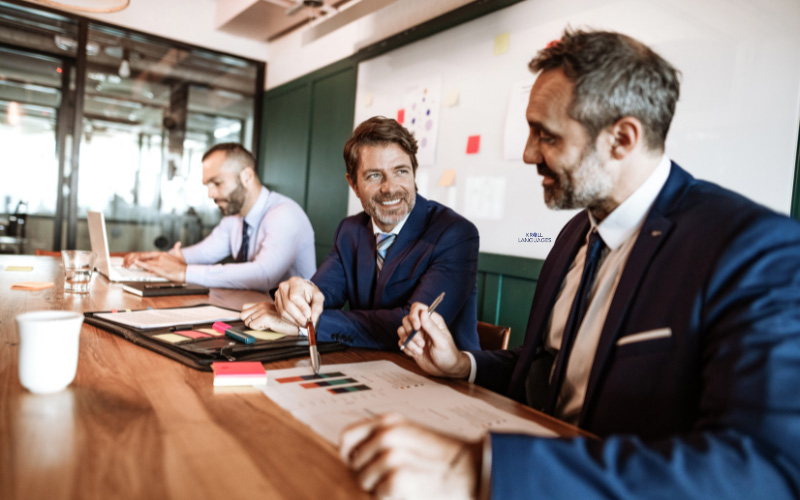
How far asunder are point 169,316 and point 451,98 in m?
2.33

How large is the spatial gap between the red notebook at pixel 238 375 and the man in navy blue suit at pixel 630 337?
1.05 feet

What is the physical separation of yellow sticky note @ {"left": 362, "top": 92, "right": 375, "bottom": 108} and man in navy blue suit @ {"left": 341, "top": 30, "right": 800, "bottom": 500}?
299cm

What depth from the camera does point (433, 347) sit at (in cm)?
109

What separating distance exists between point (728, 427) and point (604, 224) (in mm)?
518

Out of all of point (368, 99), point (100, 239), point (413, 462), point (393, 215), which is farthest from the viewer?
point (368, 99)

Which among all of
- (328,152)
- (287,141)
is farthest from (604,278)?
(287,141)

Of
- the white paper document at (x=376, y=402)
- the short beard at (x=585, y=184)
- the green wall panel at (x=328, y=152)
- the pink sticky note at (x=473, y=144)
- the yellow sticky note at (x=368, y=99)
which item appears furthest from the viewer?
the green wall panel at (x=328, y=152)

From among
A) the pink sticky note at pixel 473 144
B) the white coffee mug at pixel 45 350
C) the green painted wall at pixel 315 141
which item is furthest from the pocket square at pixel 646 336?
the green painted wall at pixel 315 141

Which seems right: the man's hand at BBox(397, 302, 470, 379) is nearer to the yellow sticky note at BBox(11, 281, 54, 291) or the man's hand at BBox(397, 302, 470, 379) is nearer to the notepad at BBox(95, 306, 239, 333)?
the notepad at BBox(95, 306, 239, 333)

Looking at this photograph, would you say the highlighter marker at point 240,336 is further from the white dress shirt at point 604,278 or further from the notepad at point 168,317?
the white dress shirt at point 604,278

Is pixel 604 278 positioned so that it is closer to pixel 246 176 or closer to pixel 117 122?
pixel 246 176

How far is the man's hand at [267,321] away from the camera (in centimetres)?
140

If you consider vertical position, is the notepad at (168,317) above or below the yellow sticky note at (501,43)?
below

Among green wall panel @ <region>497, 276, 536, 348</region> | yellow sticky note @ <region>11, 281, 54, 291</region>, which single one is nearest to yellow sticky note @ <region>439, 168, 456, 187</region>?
green wall panel @ <region>497, 276, 536, 348</region>
